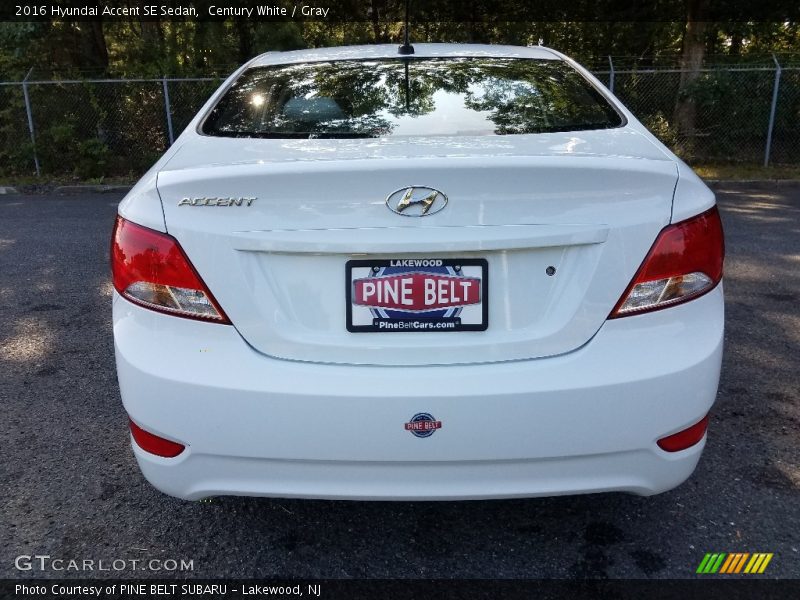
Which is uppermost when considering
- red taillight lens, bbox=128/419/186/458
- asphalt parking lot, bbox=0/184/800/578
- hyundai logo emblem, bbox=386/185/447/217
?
hyundai logo emblem, bbox=386/185/447/217

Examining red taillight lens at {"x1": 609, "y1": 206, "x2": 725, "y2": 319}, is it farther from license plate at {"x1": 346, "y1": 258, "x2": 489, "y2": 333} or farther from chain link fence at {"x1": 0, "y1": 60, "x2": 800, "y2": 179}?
chain link fence at {"x1": 0, "y1": 60, "x2": 800, "y2": 179}

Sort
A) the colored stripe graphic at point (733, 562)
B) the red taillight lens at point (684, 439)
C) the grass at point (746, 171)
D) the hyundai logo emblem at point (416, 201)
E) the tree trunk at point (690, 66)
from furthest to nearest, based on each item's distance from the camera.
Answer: the tree trunk at point (690, 66) < the grass at point (746, 171) < the colored stripe graphic at point (733, 562) < the red taillight lens at point (684, 439) < the hyundai logo emblem at point (416, 201)

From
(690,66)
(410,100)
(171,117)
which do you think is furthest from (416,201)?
(690,66)

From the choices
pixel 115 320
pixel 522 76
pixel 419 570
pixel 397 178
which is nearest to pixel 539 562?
pixel 419 570

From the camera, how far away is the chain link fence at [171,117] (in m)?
12.0

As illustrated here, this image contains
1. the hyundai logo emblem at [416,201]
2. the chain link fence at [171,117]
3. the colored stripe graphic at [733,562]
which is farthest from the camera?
the chain link fence at [171,117]

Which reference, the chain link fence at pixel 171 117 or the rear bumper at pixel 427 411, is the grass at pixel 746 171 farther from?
the rear bumper at pixel 427 411

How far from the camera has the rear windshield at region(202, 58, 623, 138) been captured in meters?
2.50

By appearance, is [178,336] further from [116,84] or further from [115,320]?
[116,84]

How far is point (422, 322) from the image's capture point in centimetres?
196

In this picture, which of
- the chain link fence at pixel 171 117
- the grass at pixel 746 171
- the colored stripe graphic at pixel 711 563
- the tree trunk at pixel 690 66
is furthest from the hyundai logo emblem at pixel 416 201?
the tree trunk at pixel 690 66

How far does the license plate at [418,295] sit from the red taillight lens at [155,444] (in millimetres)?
603

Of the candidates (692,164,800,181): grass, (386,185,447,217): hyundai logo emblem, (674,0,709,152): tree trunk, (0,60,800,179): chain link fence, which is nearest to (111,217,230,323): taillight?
(386,185,447,217): hyundai logo emblem

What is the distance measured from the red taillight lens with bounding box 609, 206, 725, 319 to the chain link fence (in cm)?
1050
